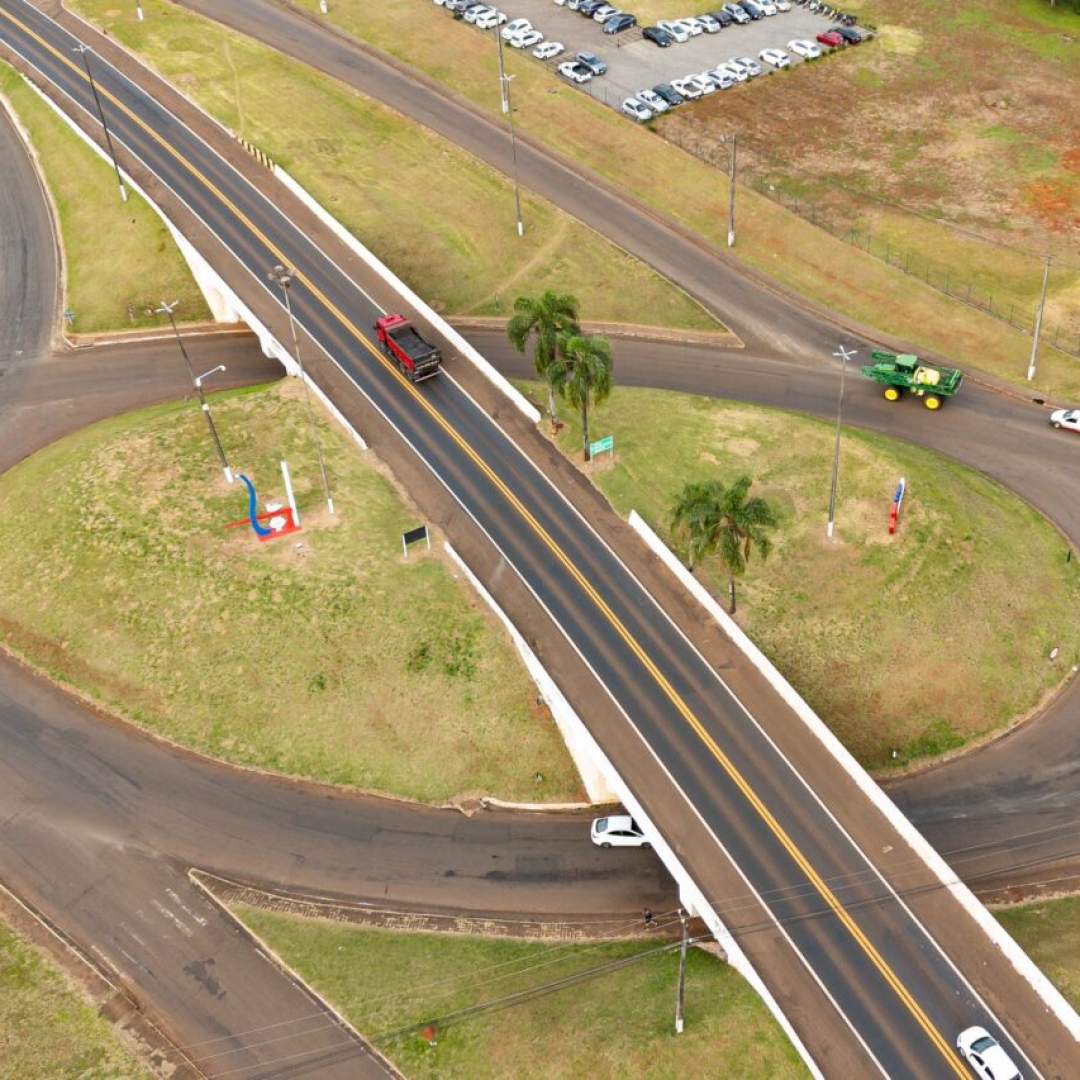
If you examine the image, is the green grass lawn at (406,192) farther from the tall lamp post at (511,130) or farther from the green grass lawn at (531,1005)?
the green grass lawn at (531,1005)

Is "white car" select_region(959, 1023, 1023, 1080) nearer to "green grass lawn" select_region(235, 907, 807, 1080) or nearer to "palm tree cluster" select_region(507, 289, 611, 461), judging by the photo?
"green grass lawn" select_region(235, 907, 807, 1080)

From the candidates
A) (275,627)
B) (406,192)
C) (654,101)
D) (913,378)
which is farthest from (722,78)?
(275,627)

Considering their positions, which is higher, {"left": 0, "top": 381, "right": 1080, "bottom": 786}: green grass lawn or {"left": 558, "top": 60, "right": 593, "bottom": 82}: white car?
{"left": 558, "top": 60, "right": 593, "bottom": 82}: white car

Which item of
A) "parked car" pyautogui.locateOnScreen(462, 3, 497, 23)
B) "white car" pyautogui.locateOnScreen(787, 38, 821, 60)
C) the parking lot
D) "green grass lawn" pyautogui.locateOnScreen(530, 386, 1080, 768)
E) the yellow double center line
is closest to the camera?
the yellow double center line

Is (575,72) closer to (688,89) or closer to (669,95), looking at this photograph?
(669,95)

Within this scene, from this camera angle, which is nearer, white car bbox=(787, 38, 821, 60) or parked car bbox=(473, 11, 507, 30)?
white car bbox=(787, 38, 821, 60)

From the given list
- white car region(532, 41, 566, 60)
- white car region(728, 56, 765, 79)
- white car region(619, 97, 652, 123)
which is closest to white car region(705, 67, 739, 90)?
white car region(728, 56, 765, 79)

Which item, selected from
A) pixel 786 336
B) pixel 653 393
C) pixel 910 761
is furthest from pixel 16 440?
pixel 910 761
